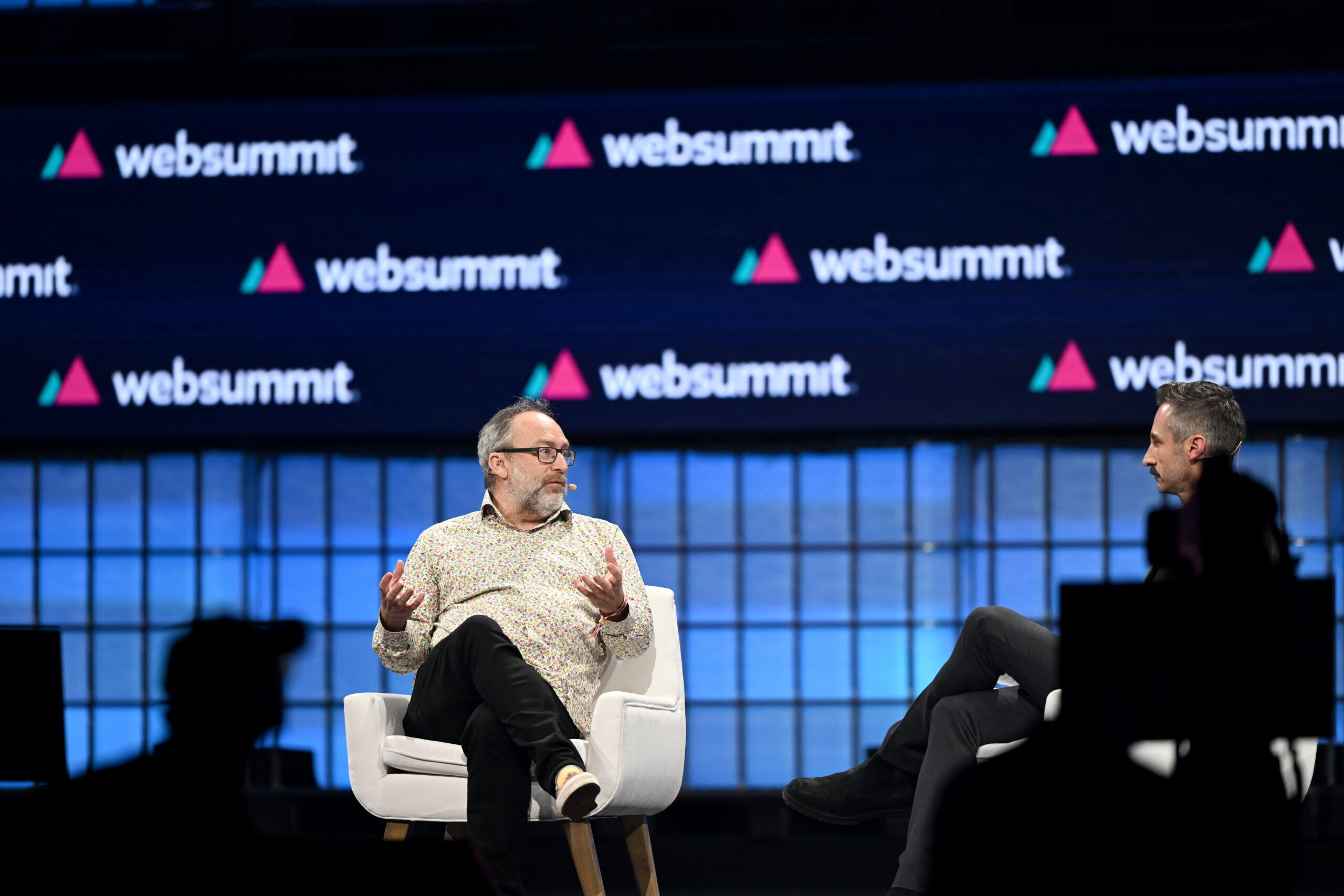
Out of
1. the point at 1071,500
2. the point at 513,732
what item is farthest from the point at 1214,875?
the point at 1071,500

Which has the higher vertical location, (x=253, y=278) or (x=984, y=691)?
(x=253, y=278)

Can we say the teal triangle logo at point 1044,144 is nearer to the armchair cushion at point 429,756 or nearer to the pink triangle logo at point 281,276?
the pink triangle logo at point 281,276

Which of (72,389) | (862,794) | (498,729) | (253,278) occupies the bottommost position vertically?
(862,794)

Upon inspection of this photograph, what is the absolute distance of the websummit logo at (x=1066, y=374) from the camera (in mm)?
4402

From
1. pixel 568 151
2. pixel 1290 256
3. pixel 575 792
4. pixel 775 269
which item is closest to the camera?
pixel 575 792

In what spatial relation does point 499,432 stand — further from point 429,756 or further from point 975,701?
point 975,701

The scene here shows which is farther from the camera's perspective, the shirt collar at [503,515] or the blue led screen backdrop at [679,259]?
the blue led screen backdrop at [679,259]

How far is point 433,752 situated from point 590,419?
1.71 m

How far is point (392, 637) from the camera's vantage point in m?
3.09

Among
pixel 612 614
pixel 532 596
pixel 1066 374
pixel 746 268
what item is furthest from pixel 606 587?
pixel 1066 374

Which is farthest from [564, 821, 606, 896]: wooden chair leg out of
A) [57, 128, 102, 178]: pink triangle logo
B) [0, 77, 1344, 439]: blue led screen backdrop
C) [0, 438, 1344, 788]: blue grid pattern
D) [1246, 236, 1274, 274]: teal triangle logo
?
[57, 128, 102, 178]: pink triangle logo

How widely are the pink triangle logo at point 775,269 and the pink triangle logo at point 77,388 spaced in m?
2.18

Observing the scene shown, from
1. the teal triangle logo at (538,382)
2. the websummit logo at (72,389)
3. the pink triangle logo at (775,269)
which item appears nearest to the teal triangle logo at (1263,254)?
the pink triangle logo at (775,269)

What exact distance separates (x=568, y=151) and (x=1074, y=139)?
164cm
